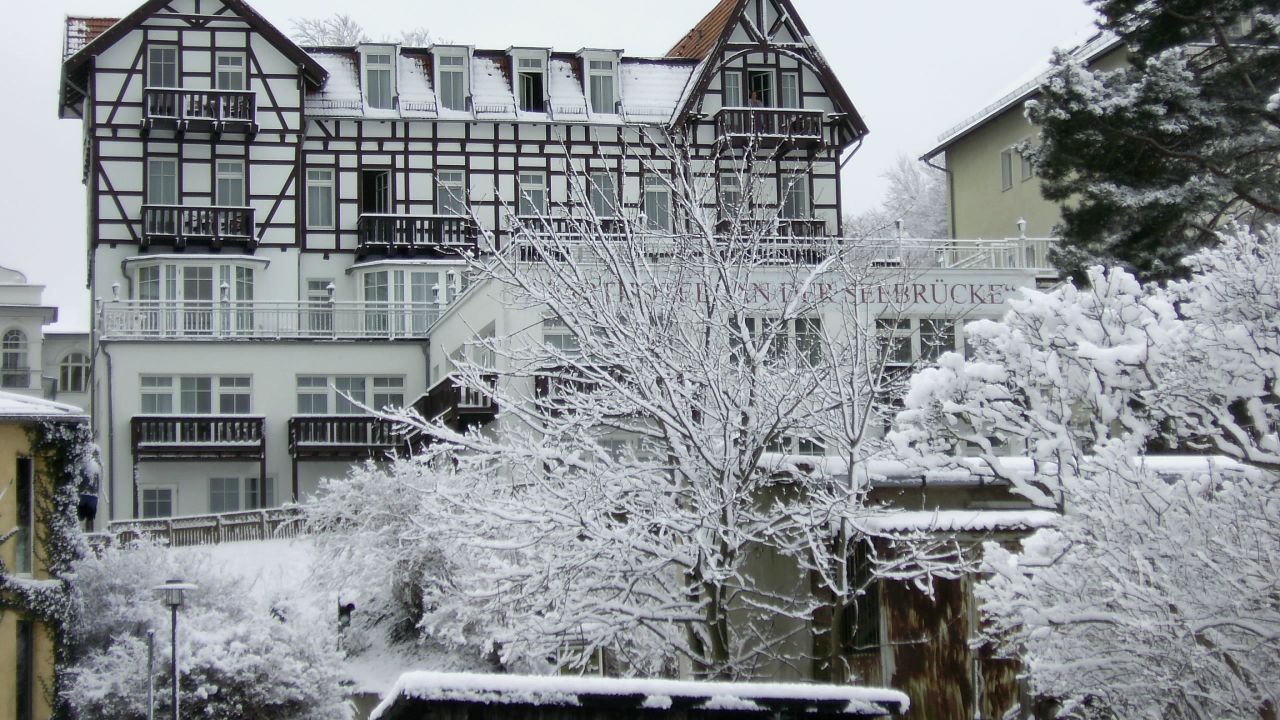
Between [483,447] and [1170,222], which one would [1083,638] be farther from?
[1170,222]

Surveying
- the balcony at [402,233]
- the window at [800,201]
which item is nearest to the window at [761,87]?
the window at [800,201]

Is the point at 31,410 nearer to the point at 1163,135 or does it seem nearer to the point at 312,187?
the point at 312,187

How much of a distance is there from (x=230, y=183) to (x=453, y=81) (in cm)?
627

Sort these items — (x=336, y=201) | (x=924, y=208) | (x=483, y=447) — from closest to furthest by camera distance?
(x=483, y=447), (x=336, y=201), (x=924, y=208)

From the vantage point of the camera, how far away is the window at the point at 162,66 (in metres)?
43.2

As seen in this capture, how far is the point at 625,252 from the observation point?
18.6 m

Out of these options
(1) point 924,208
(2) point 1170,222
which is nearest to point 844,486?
(2) point 1170,222

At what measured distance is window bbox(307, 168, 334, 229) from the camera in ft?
146

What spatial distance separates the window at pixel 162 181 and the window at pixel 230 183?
1.01m

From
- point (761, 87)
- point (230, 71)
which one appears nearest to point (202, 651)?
point (230, 71)

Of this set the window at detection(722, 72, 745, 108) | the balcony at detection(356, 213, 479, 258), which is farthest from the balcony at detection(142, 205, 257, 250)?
the window at detection(722, 72, 745, 108)

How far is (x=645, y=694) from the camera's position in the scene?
24.4 ft

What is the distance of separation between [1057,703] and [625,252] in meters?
6.48

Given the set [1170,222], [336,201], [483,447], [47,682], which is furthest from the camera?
[336,201]
